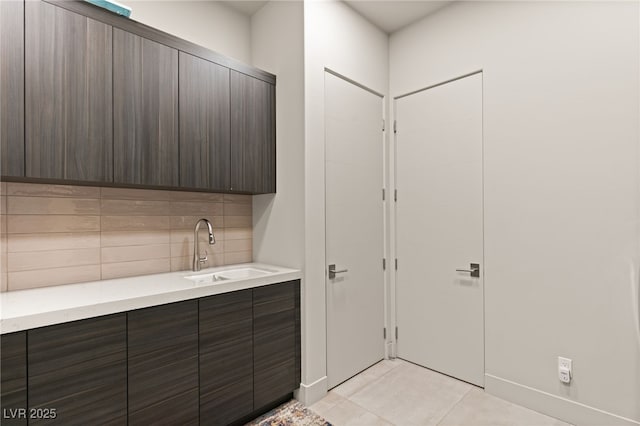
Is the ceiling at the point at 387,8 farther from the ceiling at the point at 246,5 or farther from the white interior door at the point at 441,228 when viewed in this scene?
the white interior door at the point at 441,228

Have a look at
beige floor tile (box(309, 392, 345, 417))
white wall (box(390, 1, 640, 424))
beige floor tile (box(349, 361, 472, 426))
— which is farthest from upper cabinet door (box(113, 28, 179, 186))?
white wall (box(390, 1, 640, 424))

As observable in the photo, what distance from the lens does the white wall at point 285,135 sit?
2.34m

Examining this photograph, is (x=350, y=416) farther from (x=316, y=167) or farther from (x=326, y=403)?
(x=316, y=167)

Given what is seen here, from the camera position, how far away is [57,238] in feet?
6.02

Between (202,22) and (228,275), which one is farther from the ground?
(202,22)

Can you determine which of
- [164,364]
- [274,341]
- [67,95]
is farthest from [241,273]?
[67,95]

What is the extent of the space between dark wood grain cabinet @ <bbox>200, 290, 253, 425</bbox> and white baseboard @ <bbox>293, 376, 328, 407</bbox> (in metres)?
0.41

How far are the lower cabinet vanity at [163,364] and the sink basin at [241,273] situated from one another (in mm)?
258

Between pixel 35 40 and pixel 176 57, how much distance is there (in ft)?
2.22

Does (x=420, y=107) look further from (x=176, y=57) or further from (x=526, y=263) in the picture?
(x=176, y=57)

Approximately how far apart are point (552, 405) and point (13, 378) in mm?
2869

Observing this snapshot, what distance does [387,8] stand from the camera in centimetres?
267

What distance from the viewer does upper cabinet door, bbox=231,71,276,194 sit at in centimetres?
230

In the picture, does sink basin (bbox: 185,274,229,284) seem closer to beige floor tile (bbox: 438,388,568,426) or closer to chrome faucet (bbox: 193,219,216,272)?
chrome faucet (bbox: 193,219,216,272)
